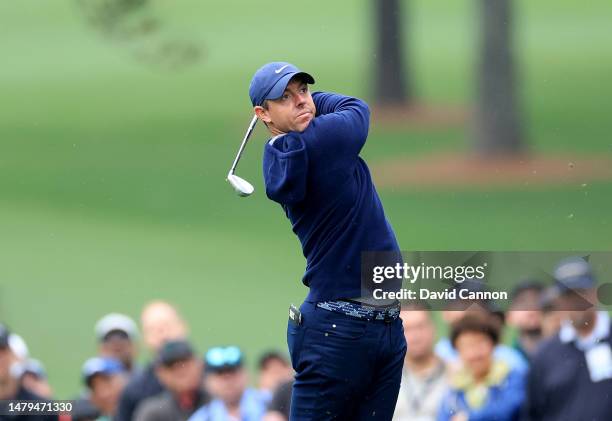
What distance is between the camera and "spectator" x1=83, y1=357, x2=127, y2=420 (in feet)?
20.2

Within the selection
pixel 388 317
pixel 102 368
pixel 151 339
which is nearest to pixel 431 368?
pixel 151 339

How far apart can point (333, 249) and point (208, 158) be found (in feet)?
8.06

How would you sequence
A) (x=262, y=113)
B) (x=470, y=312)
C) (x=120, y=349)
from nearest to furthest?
(x=262, y=113) → (x=470, y=312) → (x=120, y=349)

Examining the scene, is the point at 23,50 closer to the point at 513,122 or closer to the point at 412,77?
the point at 412,77

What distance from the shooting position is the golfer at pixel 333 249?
4047mm

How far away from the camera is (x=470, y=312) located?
5992 millimetres

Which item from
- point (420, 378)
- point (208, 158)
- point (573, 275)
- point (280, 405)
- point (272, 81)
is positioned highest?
point (208, 158)

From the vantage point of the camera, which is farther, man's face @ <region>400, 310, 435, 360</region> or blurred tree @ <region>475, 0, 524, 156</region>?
blurred tree @ <region>475, 0, 524, 156</region>

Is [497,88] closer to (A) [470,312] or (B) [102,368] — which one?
(A) [470,312]

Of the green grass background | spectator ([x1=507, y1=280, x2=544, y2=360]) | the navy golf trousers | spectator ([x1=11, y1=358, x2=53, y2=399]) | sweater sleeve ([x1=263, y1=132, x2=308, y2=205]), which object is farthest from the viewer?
the green grass background

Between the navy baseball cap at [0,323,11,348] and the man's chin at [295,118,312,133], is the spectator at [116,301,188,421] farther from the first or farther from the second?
the man's chin at [295,118,312,133]

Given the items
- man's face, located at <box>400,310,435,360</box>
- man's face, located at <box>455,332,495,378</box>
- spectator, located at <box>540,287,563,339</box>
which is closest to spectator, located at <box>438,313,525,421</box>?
man's face, located at <box>455,332,495,378</box>

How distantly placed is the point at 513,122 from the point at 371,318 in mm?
2596

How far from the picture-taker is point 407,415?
19.3ft
